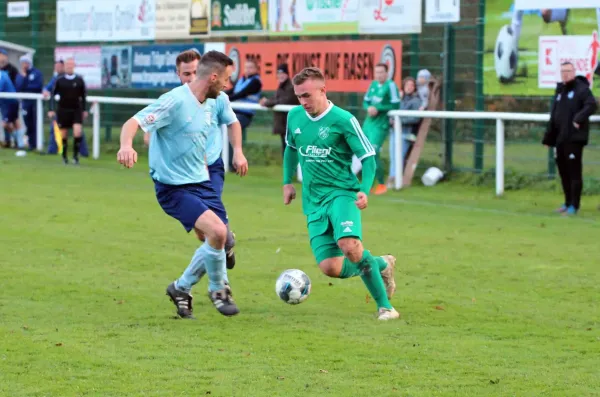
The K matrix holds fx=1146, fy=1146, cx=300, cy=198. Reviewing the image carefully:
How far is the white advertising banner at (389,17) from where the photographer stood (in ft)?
63.8

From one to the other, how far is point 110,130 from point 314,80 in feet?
56.6

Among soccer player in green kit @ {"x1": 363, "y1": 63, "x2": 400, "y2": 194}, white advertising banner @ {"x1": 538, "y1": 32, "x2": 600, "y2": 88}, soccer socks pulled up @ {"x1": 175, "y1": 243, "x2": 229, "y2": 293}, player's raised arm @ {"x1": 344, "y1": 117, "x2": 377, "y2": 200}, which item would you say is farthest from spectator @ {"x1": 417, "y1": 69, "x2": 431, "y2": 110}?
soccer socks pulled up @ {"x1": 175, "y1": 243, "x2": 229, "y2": 293}

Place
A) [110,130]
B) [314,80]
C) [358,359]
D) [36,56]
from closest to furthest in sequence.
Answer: [358,359]
[314,80]
[110,130]
[36,56]

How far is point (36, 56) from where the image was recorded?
28062mm

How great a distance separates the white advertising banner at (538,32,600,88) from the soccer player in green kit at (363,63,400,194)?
2.30 meters

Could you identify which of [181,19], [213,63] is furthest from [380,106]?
[213,63]

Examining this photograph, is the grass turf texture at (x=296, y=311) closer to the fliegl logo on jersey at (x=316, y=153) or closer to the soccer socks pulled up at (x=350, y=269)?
the soccer socks pulled up at (x=350, y=269)

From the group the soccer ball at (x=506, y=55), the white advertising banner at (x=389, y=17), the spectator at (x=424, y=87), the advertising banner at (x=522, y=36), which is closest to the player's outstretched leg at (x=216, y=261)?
the advertising banner at (x=522, y=36)

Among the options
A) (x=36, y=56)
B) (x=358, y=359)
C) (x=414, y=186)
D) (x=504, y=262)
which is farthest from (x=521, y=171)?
(x=36, y=56)

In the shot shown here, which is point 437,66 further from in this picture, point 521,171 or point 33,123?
point 33,123

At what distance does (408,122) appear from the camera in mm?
18594

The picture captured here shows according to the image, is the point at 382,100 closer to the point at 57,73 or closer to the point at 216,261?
the point at 57,73

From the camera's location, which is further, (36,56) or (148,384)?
(36,56)

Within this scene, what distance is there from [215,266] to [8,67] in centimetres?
1855
